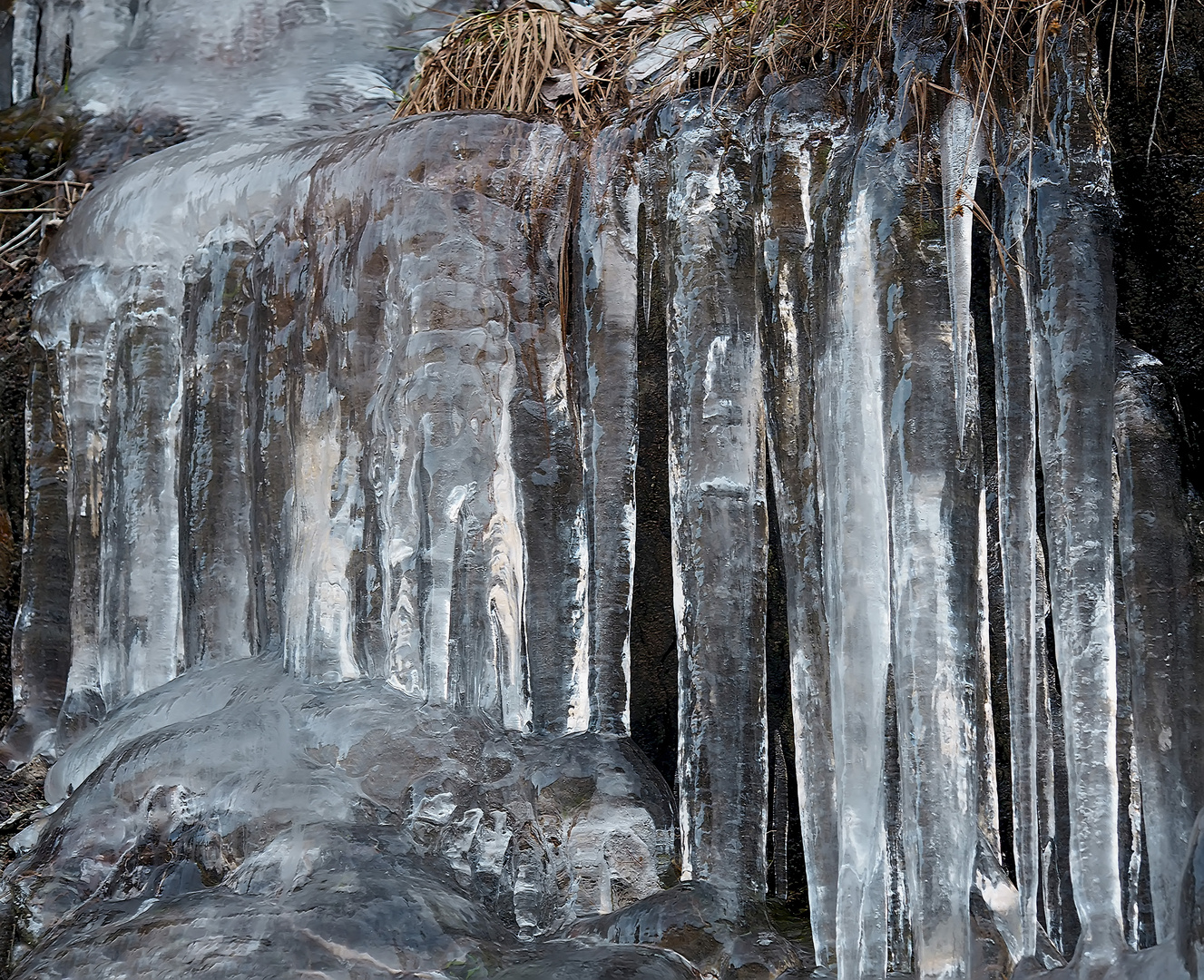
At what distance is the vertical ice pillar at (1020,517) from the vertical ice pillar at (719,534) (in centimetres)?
41

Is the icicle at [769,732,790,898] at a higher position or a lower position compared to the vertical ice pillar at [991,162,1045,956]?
lower

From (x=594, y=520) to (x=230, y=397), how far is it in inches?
38.9

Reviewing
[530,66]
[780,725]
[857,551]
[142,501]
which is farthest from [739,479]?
[142,501]

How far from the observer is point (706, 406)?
2252 millimetres

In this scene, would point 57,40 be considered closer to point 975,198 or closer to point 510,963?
point 975,198

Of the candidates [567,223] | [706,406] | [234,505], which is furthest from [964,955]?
[234,505]

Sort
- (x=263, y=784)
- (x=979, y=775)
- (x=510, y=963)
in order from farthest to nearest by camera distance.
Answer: (x=263, y=784), (x=979, y=775), (x=510, y=963)

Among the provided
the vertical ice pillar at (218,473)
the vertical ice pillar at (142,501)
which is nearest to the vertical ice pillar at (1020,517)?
the vertical ice pillar at (218,473)

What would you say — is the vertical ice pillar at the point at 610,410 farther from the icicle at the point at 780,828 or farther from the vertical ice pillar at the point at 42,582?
the vertical ice pillar at the point at 42,582

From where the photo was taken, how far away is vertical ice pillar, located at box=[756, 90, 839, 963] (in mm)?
2086

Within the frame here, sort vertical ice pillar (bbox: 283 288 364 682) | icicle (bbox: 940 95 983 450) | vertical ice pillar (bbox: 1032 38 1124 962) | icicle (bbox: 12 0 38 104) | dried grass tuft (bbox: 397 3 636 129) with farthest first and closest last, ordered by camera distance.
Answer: icicle (bbox: 12 0 38 104)
dried grass tuft (bbox: 397 3 636 129)
vertical ice pillar (bbox: 283 288 364 682)
icicle (bbox: 940 95 983 450)
vertical ice pillar (bbox: 1032 38 1124 962)

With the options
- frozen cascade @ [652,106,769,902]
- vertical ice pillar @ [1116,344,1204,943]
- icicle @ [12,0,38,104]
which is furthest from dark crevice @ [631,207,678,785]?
icicle @ [12,0,38,104]

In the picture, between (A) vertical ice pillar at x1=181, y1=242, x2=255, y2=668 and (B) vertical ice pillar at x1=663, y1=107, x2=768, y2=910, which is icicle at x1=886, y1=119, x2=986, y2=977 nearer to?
(B) vertical ice pillar at x1=663, y1=107, x2=768, y2=910

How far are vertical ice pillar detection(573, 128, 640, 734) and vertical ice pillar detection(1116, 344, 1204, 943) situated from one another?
86 cm
